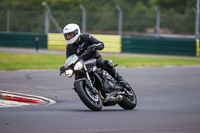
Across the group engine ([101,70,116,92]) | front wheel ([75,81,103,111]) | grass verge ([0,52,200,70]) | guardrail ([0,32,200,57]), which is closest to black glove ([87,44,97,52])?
engine ([101,70,116,92])

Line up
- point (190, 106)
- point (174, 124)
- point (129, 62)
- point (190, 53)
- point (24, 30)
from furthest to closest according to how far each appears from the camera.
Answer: point (24, 30), point (190, 53), point (129, 62), point (190, 106), point (174, 124)

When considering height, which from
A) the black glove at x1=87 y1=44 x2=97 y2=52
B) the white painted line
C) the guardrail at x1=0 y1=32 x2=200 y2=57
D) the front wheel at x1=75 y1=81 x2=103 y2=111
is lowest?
the guardrail at x1=0 y1=32 x2=200 y2=57

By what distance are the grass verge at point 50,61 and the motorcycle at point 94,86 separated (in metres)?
12.9

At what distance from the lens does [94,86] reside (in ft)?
33.2

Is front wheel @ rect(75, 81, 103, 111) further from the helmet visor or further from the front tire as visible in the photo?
the helmet visor

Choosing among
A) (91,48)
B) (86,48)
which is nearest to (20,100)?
(86,48)

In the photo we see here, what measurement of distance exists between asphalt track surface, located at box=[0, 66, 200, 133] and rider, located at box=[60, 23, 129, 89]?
85cm

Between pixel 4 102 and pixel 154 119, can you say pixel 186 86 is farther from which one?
pixel 154 119

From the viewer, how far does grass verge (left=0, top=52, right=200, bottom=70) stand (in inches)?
961

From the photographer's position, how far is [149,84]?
53.8ft

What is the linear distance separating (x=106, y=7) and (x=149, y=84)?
4973 centimetres

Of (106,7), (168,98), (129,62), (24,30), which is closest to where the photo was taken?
(168,98)

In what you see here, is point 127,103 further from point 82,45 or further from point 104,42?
point 104,42

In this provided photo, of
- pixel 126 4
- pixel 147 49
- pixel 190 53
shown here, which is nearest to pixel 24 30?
pixel 147 49
